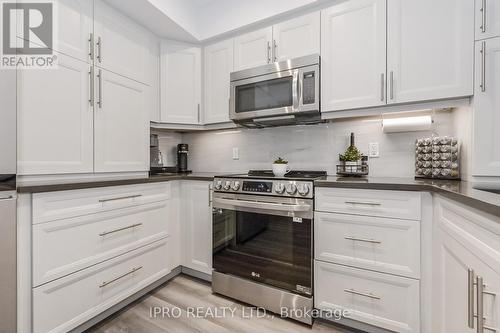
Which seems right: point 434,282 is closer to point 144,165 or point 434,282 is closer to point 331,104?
point 331,104

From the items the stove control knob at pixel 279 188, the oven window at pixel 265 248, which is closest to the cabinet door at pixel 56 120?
the oven window at pixel 265 248

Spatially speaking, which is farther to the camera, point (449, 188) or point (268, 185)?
point (268, 185)

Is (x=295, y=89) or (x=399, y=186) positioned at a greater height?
(x=295, y=89)

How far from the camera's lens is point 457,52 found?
142 centimetres

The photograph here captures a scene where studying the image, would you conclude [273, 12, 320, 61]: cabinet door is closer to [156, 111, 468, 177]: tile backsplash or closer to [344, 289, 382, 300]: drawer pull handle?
[156, 111, 468, 177]: tile backsplash

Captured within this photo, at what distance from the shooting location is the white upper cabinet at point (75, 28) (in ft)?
4.85

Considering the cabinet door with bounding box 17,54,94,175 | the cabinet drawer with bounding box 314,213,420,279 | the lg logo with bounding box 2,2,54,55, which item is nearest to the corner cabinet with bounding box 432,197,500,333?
the cabinet drawer with bounding box 314,213,420,279

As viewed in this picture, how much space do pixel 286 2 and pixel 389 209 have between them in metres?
1.76

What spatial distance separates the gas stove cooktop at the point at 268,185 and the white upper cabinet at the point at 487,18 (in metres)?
1.26

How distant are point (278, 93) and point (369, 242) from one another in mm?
1290

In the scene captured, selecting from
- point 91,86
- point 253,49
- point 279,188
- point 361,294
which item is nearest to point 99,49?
point 91,86

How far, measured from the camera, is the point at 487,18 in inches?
52.0

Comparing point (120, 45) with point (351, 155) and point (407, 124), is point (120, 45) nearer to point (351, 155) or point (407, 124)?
point (351, 155)

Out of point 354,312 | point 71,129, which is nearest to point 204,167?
point 71,129
